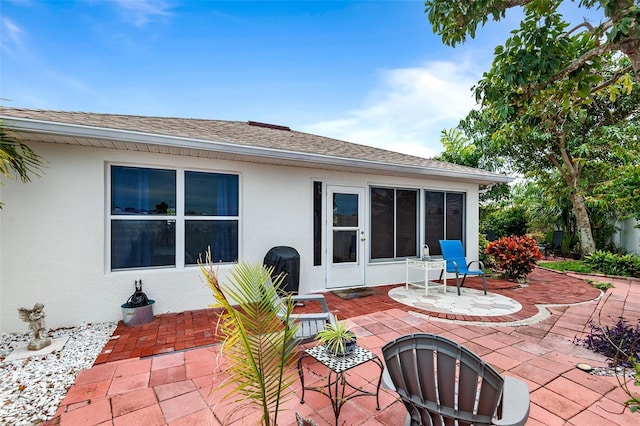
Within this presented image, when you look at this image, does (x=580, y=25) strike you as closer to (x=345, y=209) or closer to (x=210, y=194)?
(x=345, y=209)

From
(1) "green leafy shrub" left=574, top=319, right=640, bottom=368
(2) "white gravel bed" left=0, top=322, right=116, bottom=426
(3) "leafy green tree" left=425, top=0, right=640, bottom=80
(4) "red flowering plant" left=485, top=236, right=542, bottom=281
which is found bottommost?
(2) "white gravel bed" left=0, top=322, right=116, bottom=426

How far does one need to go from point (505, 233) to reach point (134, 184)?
590 inches

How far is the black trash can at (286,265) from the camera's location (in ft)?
16.3

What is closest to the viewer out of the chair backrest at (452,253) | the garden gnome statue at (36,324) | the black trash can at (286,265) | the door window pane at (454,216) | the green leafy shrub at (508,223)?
the garden gnome statue at (36,324)

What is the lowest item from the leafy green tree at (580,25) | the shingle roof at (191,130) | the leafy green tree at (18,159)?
the leafy green tree at (18,159)

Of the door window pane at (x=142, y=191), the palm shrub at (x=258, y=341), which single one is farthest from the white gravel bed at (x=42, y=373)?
the palm shrub at (x=258, y=341)

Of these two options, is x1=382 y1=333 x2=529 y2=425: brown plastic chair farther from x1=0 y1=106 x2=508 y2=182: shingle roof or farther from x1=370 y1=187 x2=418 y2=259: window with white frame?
x1=370 y1=187 x2=418 y2=259: window with white frame

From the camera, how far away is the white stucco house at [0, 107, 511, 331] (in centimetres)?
388

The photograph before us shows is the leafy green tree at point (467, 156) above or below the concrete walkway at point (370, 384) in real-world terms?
above

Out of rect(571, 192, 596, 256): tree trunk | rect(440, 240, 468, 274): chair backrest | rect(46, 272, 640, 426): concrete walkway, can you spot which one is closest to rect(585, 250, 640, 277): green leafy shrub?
rect(571, 192, 596, 256): tree trunk

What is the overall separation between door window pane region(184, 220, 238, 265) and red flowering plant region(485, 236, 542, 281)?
21.7 ft

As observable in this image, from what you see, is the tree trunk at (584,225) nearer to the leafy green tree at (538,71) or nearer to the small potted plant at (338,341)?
the leafy green tree at (538,71)

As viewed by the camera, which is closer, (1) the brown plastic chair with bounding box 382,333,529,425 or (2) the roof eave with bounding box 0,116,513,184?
(1) the brown plastic chair with bounding box 382,333,529,425

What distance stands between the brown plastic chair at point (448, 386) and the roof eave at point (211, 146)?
150 inches
